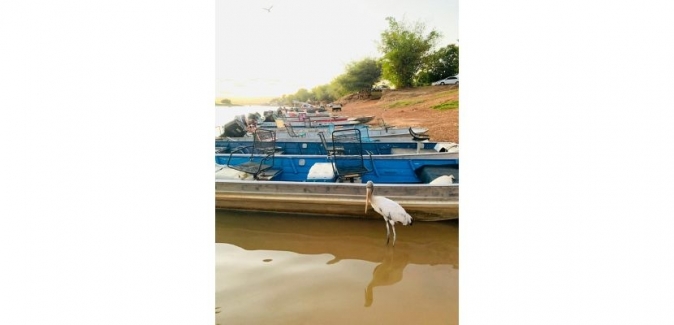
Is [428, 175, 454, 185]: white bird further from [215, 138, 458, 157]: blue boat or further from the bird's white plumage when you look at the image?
the bird's white plumage

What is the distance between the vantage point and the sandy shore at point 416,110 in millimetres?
1897

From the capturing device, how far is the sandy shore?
1897 millimetres

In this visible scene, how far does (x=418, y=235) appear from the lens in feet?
7.24

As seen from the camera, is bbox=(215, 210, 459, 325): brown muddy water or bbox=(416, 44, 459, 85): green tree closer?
bbox=(215, 210, 459, 325): brown muddy water

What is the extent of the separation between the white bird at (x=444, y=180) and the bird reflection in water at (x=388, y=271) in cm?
45

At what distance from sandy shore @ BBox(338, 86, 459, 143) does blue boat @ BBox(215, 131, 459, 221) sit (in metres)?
0.25

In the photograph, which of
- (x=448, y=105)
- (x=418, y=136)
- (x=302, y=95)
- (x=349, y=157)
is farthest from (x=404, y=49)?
(x=349, y=157)

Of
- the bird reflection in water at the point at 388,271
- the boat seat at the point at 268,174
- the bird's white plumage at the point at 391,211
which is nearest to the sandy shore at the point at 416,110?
the bird's white plumage at the point at 391,211

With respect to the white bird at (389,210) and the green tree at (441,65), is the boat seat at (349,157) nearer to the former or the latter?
the white bird at (389,210)

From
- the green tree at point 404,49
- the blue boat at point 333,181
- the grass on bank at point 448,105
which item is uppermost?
the green tree at point 404,49

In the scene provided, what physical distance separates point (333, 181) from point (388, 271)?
0.74 m

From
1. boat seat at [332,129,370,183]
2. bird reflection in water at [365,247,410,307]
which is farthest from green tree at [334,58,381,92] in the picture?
bird reflection in water at [365,247,410,307]

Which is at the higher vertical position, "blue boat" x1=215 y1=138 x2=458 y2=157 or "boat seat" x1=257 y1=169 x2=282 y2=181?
"blue boat" x1=215 y1=138 x2=458 y2=157
